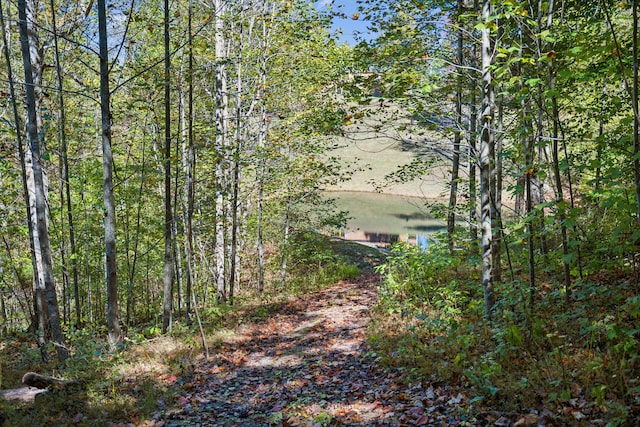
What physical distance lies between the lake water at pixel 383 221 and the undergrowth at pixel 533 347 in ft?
53.7

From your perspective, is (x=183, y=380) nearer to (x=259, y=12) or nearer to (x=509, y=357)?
(x=509, y=357)

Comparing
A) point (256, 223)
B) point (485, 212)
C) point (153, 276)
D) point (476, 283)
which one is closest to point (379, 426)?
point (485, 212)

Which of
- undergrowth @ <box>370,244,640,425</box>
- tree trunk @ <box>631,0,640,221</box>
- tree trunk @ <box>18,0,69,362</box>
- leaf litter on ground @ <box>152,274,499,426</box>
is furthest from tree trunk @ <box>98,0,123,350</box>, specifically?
tree trunk @ <box>631,0,640,221</box>

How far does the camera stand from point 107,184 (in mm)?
6516

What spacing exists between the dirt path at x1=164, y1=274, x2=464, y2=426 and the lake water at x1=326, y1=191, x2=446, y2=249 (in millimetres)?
15028

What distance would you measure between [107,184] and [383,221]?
32378 mm

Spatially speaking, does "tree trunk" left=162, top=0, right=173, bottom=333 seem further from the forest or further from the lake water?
the lake water

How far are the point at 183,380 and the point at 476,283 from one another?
18.4ft

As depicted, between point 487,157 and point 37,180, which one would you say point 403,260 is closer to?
point 487,157

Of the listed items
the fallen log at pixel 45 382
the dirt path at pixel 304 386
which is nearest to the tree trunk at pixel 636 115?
the dirt path at pixel 304 386

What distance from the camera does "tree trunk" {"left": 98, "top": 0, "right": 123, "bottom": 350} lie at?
6242mm

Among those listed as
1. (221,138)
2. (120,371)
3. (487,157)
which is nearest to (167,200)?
(120,371)

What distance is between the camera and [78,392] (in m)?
5.75

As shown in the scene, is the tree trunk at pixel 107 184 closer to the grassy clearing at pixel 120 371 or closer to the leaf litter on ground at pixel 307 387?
the grassy clearing at pixel 120 371
